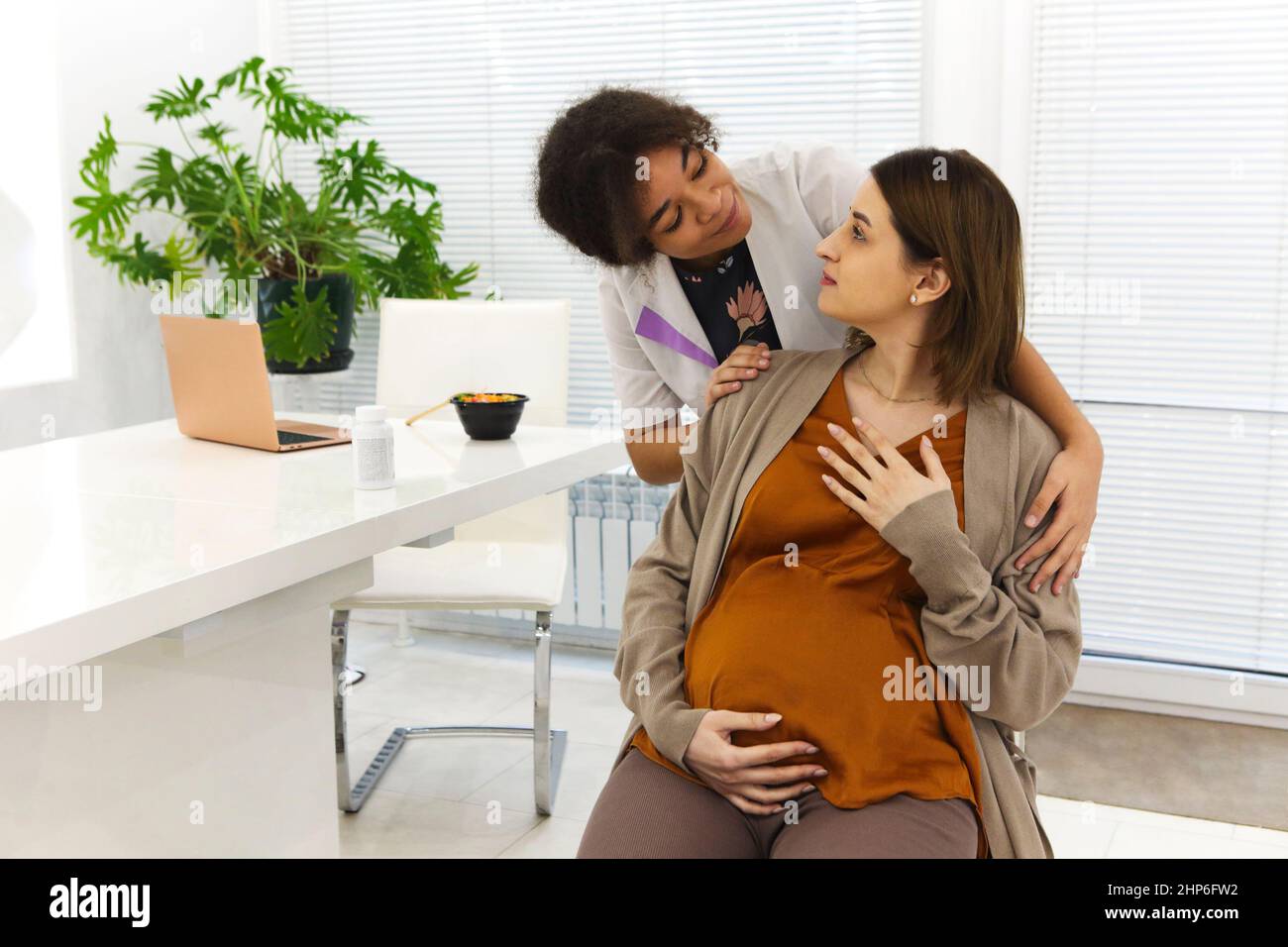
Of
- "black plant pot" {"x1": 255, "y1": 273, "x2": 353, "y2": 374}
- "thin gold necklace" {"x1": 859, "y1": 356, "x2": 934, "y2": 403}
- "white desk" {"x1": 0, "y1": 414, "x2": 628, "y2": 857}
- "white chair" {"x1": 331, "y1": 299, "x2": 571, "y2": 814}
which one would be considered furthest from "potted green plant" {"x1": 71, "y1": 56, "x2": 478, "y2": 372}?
"thin gold necklace" {"x1": 859, "y1": 356, "x2": 934, "y2": 403}

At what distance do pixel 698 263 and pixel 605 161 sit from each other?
256 millimetres

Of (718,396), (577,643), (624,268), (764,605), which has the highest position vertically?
(624,268)

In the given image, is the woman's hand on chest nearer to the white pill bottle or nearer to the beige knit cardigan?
the beige knit cardigan

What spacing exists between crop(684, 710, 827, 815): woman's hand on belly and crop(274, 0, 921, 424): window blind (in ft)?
6.70

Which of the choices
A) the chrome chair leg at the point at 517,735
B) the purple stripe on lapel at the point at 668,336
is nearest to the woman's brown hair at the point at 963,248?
the purple stripe on lapel at the point at 668,336

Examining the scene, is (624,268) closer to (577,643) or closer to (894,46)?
(894,46)

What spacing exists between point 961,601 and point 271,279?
95.0 inches

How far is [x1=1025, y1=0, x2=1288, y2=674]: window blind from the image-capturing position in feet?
9.20

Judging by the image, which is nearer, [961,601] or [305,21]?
[961,601]

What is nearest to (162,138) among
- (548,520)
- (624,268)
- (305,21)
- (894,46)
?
(305,21)

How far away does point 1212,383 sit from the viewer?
2906 millimetres

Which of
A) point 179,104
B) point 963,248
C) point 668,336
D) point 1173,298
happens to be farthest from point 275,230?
point 963,248

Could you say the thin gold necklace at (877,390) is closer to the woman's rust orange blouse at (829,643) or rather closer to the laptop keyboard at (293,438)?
the woman's rust orange blouse at (829,643)

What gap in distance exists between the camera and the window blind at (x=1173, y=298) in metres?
2.80
